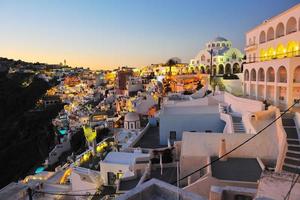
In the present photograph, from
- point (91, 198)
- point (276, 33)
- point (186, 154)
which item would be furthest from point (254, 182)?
point (276, 33)

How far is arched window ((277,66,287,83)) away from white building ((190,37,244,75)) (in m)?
26.2

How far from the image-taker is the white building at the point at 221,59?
1842 inches

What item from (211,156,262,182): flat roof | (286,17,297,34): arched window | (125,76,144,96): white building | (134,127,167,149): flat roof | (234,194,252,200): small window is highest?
(286,17,297,34): arched window

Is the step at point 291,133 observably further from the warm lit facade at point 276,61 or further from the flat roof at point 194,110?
the flat roof at point 194,110

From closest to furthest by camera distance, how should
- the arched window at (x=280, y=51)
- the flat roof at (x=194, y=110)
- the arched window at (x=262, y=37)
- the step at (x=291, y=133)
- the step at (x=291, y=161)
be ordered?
the step at (x=291, y=161), the step at (x=291, y=133), the flat roof at (x=194, y=110), the arched window at (x=280, y=51), the arched window at (x=262, y=37)

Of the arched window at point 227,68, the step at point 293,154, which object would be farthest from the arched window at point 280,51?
the arched window at point 227,68

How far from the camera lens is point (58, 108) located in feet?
250

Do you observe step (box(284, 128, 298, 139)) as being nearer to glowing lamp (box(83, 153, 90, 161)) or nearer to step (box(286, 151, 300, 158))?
step (box(286, 151, 300, 158))

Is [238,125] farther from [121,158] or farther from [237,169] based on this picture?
[121,158]

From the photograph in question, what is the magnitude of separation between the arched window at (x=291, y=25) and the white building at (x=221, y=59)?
25659 millimetres

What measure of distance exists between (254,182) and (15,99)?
2796 inches

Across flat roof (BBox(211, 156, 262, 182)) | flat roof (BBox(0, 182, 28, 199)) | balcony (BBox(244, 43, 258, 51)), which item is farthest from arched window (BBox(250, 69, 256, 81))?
flat roof (BBox(0, 182, 28, 199))

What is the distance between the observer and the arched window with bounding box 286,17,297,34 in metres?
18.5

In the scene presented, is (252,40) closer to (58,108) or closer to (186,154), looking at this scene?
(186,154)
